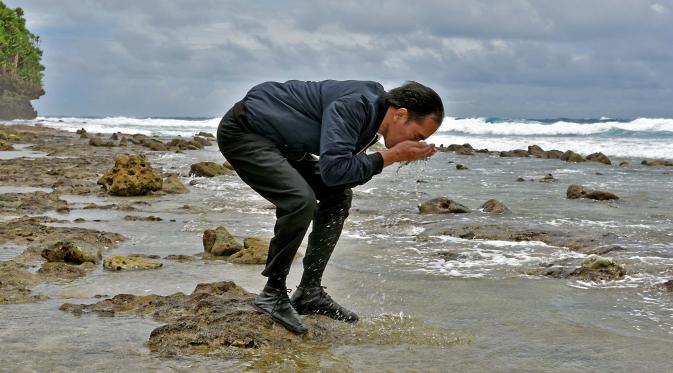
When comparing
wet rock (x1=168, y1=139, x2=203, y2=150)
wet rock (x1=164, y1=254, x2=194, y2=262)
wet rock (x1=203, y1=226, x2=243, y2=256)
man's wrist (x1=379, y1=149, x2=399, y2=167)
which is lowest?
wet rock (x1=168, y1=139, x2=203, y2=150)

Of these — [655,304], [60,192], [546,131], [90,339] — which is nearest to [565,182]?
[60,192]

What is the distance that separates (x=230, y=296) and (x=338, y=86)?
5.40 ft

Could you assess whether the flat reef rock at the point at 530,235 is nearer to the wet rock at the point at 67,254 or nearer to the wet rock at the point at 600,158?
the wet rock at the point at 67,254

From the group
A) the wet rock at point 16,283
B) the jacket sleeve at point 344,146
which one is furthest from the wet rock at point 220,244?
the jacket sleeve at point 344,146

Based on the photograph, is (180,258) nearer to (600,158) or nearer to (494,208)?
(494,208)

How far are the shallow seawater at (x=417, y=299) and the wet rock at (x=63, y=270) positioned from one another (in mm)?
188

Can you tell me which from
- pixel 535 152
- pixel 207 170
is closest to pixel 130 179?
pixel 207 170

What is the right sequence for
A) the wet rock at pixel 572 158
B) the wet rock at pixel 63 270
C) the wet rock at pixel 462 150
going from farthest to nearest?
the wet rock at pixel 462 150 → the wet rock at pixel 572 158 → the wet rock at pixel 63 270

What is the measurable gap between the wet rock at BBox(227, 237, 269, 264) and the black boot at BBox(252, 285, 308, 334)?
2.07m

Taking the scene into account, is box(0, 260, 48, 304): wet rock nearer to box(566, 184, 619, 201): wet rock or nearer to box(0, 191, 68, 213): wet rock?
box(0, 191, 68, 213): wet rock

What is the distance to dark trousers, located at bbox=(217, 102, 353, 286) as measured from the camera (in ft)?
13.4

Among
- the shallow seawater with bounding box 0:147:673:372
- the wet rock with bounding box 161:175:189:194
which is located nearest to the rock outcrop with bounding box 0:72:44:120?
the wet rock with bounding box 161:175:189:194

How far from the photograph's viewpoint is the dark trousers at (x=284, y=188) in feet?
13.4

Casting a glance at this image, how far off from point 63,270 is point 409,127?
127 inches
